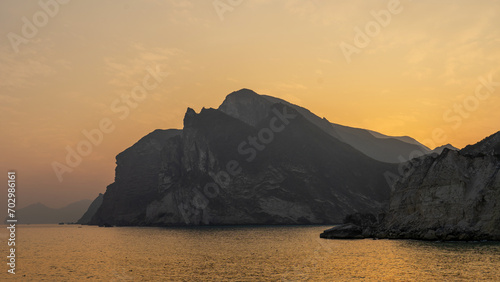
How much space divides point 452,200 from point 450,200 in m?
0.46

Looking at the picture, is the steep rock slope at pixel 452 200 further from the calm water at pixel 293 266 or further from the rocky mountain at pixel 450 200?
the calm water at pixel 293 266

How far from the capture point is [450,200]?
96438 millimetres

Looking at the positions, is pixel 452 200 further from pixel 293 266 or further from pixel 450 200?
pixel 293 266

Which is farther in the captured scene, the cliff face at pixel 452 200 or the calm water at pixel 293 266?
the cliff face at pixel 452 200

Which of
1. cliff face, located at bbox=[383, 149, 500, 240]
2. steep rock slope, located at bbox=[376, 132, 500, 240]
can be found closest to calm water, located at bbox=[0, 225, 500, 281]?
steep rock slope, located at bbox=[376, 132, 500, 240]

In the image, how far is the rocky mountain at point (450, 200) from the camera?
295 feet

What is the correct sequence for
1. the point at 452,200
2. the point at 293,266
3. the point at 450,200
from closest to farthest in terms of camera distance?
the point at 293,266 < the point at 452,200 < the point at 450,200

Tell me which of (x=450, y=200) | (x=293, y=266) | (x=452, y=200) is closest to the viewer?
(x=293, y=266)

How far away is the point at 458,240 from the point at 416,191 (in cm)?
1761

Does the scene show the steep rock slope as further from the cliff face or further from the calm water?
the calm water

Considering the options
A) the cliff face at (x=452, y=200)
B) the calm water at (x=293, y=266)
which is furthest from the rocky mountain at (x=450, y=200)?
the calm water at (x=293, y=266)

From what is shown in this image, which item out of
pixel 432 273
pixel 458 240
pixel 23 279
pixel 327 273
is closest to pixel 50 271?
pixel 23 279

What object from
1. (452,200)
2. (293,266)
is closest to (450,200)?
(452,200)

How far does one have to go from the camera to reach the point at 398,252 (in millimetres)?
75938
